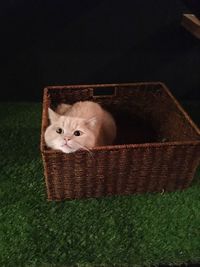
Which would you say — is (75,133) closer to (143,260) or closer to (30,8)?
(143,260)

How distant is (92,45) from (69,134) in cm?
90

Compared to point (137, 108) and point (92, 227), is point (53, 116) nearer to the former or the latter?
point (92, 227)

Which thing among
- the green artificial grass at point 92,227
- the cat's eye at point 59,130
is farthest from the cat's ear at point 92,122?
the green artificial grass at point 92,227

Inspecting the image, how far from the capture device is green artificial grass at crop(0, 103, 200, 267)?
3.73 feet

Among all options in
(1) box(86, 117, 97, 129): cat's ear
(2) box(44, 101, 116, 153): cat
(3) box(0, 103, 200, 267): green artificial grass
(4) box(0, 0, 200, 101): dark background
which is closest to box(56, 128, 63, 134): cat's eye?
(2) box(44, 101, 116, 153): cat

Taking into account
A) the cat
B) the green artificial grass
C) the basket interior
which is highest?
the cat

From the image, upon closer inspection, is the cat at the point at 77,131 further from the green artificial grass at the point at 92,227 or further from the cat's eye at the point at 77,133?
the green artificial grass at the point at 92,227

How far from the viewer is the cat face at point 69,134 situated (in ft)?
3.88

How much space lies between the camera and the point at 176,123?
1.55 metres

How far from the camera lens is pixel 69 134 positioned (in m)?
1.24

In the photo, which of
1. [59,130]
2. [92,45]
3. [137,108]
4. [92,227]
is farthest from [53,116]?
[92,45]

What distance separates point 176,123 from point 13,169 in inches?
31.4

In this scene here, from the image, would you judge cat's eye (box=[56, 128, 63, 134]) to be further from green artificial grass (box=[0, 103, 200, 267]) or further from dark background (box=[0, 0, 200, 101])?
dark background (box=[0, 0, 200, 101])

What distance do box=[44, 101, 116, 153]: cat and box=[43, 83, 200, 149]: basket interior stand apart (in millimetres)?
166
